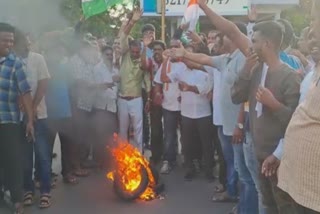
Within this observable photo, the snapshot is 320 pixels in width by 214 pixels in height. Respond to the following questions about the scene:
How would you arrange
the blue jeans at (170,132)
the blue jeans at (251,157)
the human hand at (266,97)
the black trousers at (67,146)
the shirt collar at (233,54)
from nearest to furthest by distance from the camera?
the human hand at (266,97) < the blue jeans at (251,157) < the shirt collar at (233,54) < the black trousers at (67,146) < the blue jeans at (170,132)

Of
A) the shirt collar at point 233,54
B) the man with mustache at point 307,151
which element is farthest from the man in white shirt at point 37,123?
the man with mustache at point 307,151

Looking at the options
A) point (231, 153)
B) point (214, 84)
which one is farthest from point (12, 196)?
point (214, 84)

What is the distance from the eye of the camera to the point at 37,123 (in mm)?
6219

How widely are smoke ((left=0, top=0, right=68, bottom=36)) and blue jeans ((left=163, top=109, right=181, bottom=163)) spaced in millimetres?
1928

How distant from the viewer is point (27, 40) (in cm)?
623

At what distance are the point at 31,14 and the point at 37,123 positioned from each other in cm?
152

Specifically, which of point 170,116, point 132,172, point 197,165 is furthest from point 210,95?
point 132,172

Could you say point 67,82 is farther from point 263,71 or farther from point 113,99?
point 263,71

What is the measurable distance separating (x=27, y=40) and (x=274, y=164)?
11.8ft

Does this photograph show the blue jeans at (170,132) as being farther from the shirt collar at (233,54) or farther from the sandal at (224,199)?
the shirt collar at (233,54)

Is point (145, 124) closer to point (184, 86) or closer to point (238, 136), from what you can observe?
point (184, 86)

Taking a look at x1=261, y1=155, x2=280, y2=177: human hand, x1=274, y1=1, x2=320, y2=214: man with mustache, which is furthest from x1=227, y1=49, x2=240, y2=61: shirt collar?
x1=274, y1=1, x2=320, y2=214: man with mustache

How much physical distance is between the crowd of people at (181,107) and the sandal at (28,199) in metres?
0.01

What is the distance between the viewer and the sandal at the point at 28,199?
6115mm
